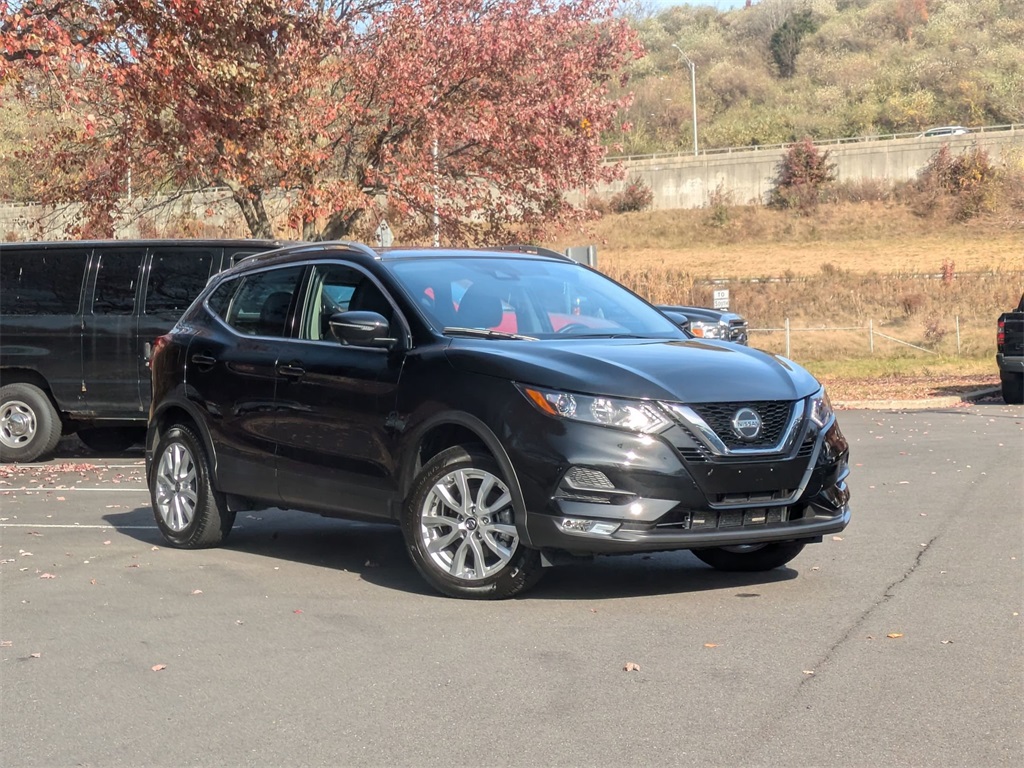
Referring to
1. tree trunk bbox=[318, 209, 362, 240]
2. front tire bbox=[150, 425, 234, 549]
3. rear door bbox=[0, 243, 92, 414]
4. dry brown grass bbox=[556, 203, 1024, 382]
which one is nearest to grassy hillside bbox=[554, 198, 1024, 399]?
dry brown grass bbox=[556, 203, 1024, 382]

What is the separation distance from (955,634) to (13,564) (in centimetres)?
538

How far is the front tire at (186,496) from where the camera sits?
29.0 feet

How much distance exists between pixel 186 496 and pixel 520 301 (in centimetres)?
261

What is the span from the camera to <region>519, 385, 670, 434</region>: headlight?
6.62 metres

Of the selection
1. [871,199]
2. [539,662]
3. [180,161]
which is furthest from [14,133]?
[871,199]

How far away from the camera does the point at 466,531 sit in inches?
277

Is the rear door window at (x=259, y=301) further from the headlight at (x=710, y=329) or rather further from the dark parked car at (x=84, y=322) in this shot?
the headlight at (x=710, y=329)

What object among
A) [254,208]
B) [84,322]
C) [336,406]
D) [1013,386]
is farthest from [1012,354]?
[336,406]

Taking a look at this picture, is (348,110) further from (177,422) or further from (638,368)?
(638,368)

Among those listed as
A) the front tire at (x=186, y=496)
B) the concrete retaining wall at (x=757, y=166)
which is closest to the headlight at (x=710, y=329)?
the front tire at (x=186, y=496)

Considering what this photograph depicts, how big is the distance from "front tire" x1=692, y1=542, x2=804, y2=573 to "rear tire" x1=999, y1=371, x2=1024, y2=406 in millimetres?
14154

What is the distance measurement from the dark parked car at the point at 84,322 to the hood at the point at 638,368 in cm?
688

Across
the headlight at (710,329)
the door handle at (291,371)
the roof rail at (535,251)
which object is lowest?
the headlight at (710,329)

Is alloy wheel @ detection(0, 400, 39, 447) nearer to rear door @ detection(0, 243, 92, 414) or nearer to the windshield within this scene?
rear door @ detection(0, 243, 92, 414)
